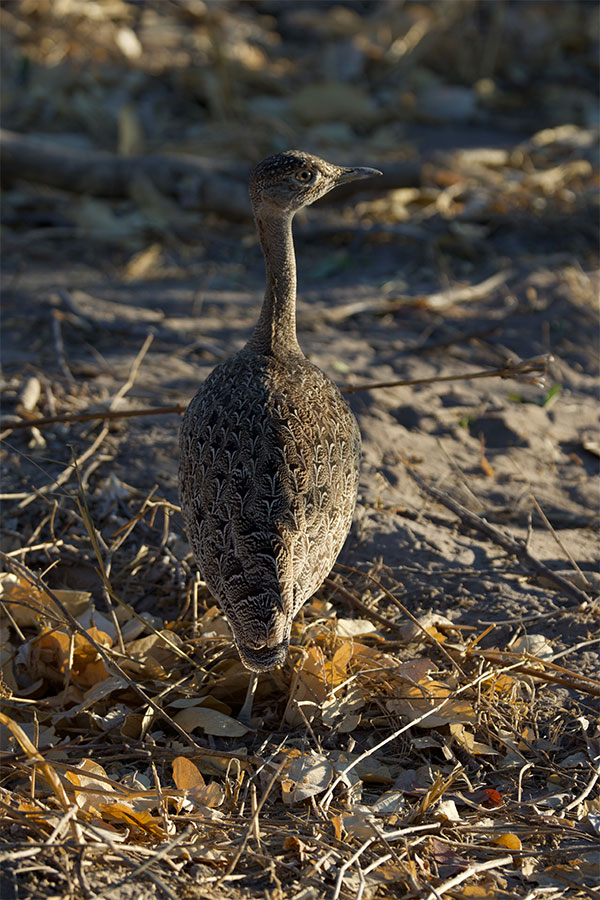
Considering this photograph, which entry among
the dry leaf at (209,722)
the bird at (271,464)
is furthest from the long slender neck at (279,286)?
the dry leaf at (209,722)

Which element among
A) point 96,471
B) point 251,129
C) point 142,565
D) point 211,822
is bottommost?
point 211,822

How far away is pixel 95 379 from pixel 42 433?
0.68m

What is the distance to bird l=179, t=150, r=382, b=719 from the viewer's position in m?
2.95

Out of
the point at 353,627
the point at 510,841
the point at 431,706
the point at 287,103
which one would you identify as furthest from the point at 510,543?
the point at 287,103

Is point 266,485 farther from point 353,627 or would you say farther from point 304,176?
point 304,176

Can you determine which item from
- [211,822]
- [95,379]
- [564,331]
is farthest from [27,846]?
[564,331]

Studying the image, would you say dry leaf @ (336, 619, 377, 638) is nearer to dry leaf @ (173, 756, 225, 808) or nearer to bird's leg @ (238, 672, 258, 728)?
bird's leg @ (238, 672, 258, 728)

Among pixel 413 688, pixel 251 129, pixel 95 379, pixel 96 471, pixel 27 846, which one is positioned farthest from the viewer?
pixel 251 129

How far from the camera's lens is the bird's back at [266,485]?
9.68 feet

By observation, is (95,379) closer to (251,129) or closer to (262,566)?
(262,566)

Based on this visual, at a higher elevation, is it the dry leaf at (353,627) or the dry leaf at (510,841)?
the dry leaf at (353,627)

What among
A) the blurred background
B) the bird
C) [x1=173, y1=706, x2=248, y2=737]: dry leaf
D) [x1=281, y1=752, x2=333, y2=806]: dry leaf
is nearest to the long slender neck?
the bird

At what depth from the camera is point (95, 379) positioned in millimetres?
5105

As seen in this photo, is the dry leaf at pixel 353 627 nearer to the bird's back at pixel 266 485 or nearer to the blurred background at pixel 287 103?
the bird's back at pixel 266 485
